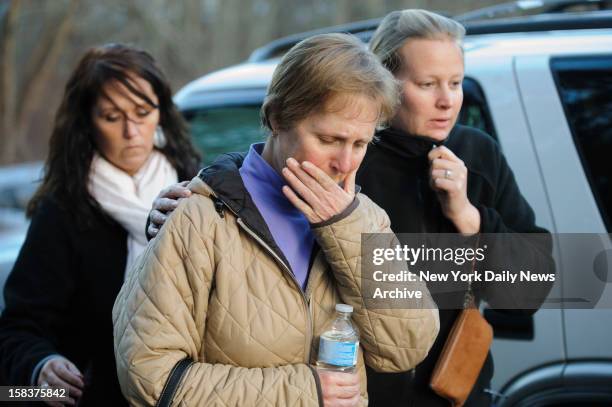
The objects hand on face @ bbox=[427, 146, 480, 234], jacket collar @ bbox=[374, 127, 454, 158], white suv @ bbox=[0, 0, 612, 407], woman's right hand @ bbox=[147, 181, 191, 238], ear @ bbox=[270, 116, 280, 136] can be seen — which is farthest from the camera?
white suv @ bbox=[0, 0, 612, 407]

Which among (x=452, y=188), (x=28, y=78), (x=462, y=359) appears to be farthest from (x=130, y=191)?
(x=28, y=78)

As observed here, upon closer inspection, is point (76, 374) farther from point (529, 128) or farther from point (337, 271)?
point (529, 128)

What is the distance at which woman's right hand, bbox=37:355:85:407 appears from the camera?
8.21ft

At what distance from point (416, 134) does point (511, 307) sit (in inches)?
22.2

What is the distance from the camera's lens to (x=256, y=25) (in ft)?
73.2

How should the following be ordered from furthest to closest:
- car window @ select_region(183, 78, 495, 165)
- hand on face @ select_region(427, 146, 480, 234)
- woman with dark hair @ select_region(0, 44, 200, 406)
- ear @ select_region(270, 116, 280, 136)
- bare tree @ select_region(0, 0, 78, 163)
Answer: bare tree @ select_region(0, 0, 78, 163)
car window @ select_region(183, 78, 495, 165)
woman with dark hair @ select_region(0, 44, 200, 406)
hand on face @ select_region(427, 146, 480, 234)
ear @ select_region(270, 116, 280, 136)

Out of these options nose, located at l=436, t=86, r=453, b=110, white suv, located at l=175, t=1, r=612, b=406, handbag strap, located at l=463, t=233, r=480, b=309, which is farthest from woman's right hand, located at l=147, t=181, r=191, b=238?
white suv, located at l=175, t=1, r=612, b=406

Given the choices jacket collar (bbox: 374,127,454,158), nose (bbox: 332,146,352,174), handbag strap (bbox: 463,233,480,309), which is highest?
jacket collar (bbox: 374,127,454,158)

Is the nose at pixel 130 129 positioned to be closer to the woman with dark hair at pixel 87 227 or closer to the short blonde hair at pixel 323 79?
the woman with dark hair at pixel 87 227

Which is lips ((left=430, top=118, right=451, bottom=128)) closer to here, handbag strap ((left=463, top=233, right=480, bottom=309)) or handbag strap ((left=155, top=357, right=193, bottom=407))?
handbag strap ((left=463, top=233, right=480, bottom=309))

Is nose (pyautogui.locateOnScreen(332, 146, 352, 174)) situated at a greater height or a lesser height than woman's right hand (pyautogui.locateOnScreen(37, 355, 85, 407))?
greater

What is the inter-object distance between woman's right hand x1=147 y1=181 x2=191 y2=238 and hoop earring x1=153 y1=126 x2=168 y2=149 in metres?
0.82

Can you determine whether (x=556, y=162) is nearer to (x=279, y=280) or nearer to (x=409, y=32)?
(x=409, y=32)

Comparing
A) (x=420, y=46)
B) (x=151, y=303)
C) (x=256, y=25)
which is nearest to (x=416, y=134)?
(x=420, y=46)
